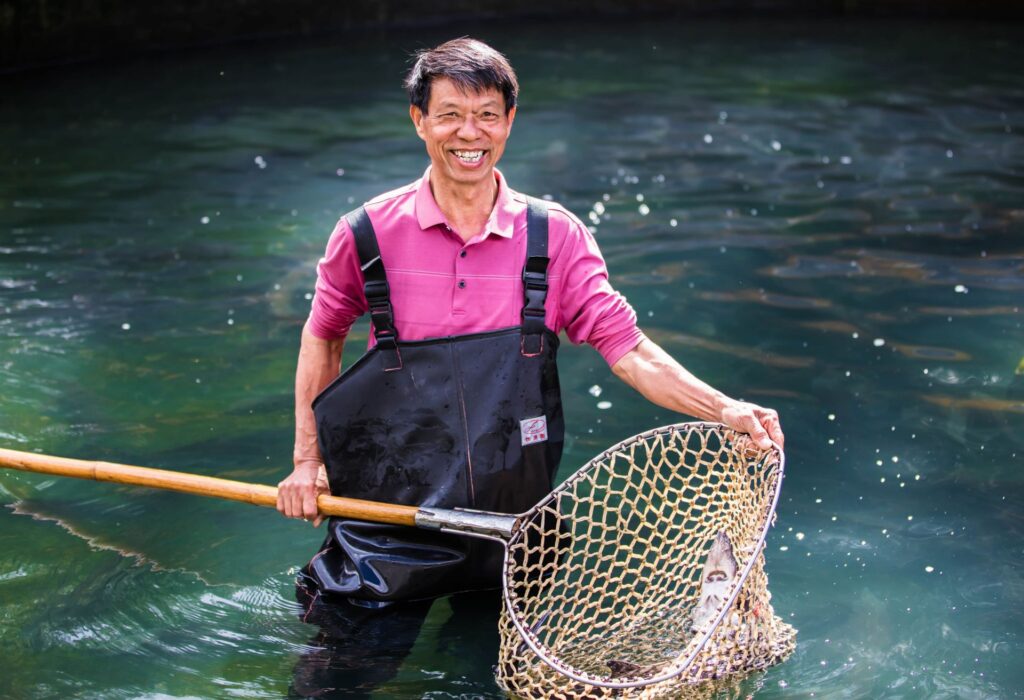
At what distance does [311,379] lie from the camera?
138 inches

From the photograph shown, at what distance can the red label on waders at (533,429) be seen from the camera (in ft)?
11.0

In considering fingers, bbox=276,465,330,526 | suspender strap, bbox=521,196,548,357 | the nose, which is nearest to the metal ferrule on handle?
fingers, bbox=276,465,330,526

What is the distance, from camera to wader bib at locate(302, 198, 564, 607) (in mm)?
3307

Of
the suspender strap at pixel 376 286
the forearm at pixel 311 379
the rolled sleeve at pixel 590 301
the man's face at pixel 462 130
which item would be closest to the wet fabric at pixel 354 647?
the forearm at pixel 311 379

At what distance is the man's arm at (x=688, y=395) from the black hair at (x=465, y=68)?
779 millimetres

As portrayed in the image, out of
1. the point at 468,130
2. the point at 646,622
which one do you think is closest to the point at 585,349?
the point at 646,622

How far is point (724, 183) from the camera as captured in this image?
894 centimetres

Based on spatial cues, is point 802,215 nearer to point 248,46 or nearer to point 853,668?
point 853,668

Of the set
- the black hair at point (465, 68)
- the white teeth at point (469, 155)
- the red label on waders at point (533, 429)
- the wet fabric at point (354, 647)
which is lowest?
the wet fabric at point (354, 647)

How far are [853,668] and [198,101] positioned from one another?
29.4 feet

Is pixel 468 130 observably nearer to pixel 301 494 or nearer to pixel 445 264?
pixel 445 264

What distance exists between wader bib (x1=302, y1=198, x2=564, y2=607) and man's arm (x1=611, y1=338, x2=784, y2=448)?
8.8 inches

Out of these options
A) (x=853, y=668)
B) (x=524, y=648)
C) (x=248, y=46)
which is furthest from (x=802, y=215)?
(x=248, y=46)

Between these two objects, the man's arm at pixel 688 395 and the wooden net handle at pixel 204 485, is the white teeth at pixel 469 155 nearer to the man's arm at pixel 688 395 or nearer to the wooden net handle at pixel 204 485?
the man's arm at pixel 688 395
